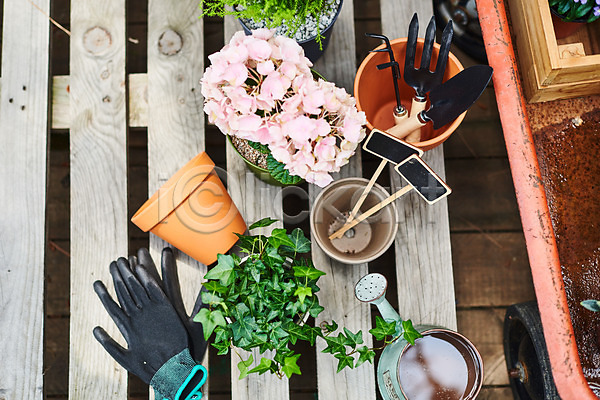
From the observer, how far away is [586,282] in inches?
32.5

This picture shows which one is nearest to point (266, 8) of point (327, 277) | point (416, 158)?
point (416, 158)

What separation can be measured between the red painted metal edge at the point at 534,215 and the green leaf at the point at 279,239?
0.34 meters

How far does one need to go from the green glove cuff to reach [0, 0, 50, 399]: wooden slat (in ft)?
0.71

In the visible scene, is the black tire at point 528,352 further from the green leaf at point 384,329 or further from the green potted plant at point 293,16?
the green potted plant at point 293,16

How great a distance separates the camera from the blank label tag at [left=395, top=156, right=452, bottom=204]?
679 mm

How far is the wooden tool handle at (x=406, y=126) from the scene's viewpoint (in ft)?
2.50

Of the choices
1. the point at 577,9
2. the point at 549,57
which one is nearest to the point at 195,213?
the point at 549,57

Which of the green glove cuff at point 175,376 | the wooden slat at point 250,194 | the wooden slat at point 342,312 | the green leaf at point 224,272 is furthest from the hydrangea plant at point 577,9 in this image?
the green glove cuff at point 175,376

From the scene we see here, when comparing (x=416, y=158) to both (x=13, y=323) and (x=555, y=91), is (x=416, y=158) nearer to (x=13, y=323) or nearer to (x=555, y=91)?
(x=555, y=91)

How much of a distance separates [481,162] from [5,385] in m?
1.10

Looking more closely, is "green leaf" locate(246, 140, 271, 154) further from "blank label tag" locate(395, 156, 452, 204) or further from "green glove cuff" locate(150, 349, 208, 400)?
"green glove cuff" locate(150, 349, 208, 400)

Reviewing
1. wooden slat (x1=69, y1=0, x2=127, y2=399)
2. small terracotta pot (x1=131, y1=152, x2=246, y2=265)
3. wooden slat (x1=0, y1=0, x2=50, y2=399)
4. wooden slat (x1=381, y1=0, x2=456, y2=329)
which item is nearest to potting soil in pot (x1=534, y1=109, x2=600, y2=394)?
wooden slat (x1=381, y1=0, x2=456, y2=329)

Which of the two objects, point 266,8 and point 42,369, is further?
point 42,369

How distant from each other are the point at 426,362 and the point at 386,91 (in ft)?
1.51
